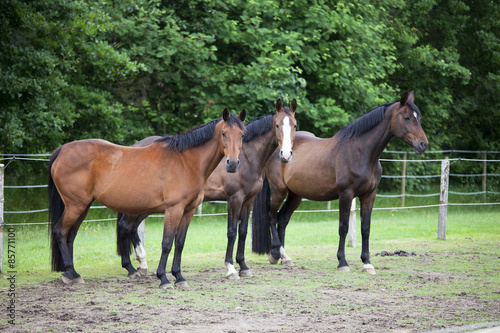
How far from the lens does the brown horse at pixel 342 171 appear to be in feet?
24.9

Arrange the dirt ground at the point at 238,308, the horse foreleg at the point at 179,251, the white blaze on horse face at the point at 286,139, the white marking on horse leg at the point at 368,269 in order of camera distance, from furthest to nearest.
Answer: the white marking on horse leg at the point at 368,269 → the white blaze on horse face at the point at 286,139 → the horse foreleg at the point at 179,251 → the dirt ground at the point at 238,308

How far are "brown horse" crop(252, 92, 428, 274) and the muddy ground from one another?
1075 mm

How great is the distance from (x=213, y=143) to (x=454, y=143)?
15.9 m

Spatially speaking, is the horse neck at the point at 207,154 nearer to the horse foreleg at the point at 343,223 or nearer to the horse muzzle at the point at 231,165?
the horse muzzle at the point at 231,165

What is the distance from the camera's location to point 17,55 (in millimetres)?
10180

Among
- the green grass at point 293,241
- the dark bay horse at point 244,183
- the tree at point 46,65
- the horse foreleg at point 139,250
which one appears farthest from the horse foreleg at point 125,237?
the tree at point 46,65

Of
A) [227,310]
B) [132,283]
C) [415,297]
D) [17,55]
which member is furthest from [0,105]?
[415,297]

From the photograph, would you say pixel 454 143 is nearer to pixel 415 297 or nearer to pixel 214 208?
pixel 214 208

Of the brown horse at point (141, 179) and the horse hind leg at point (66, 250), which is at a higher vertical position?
the brown horse at point (141, 179)

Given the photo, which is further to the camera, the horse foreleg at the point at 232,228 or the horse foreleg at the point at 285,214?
the horse foreleg at the point at 285,214

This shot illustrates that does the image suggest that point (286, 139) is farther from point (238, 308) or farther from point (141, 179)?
point (238, 308)

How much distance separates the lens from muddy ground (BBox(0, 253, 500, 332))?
4.64 metres

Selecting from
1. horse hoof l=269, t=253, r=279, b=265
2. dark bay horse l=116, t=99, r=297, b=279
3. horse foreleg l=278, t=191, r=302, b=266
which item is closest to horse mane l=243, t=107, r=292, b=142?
dark bay horse l=116, t=99, r=297, b=279

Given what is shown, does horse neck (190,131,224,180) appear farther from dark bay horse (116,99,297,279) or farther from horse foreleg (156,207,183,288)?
dark bay horse (116,99,297,279)
